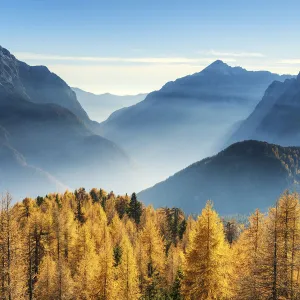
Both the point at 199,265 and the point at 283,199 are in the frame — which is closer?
the point at 283,199

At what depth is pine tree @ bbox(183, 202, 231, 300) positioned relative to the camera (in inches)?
1841

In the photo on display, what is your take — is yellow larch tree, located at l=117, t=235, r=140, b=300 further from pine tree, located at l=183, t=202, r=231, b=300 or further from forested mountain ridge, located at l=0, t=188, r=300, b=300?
pine tree, located at l=183, t=202, r=231, b=300

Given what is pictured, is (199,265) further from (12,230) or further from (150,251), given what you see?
(150,251)

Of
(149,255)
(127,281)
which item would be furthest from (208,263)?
(149,255)

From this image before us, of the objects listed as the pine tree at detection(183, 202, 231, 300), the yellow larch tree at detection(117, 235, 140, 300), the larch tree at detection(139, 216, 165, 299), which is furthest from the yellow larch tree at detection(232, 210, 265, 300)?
the larch tree at detection(139, 216, 165, 299)

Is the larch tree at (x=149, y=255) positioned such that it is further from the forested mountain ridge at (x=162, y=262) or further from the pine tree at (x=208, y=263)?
the pine tree at (x=208, y=263)

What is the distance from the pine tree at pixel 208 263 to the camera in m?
46.8

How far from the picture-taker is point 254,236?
5647 centimetres

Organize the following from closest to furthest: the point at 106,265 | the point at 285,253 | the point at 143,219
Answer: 1. the point at 285,253
2. the point at 106,265
3. the point at 143,219

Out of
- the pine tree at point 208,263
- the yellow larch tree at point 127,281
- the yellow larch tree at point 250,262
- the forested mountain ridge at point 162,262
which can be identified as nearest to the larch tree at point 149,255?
the forested mountain ridge at point 162,262

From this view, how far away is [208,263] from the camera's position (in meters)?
46.8

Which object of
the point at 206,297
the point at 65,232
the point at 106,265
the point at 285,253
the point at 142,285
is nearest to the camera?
the point at 285,253

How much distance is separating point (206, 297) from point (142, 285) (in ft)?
108

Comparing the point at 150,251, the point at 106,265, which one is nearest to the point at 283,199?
the point at 106,265
